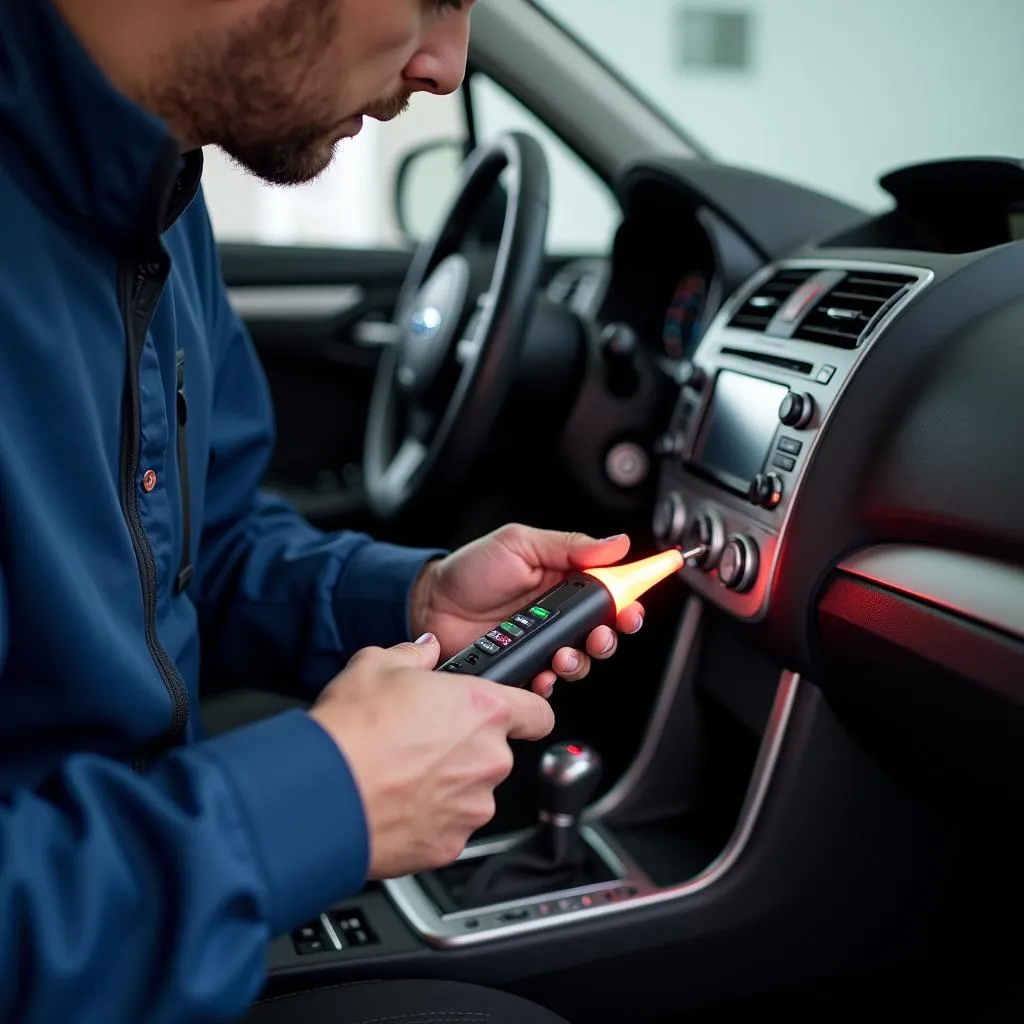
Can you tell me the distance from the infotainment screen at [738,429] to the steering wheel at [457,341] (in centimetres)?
24

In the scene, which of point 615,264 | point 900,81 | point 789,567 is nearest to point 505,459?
point 615,264

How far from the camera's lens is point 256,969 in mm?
579

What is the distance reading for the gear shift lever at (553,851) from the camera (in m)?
1.17

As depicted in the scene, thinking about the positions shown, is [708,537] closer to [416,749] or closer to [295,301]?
[416,749]

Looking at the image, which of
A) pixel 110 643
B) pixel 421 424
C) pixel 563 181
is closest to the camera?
pixel 110 643

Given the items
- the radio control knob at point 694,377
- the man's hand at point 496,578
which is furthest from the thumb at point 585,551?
the radio control knob at point 694,377

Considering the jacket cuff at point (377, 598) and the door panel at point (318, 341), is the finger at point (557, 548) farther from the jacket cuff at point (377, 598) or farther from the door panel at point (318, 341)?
the door panel at point (318, 341)

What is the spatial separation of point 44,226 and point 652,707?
0.93 m

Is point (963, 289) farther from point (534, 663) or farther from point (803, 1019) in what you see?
point (803, 1019)

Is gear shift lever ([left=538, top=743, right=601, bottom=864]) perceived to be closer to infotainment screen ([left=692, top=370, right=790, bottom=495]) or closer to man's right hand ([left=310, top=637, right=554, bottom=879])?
infotainment screen ([left=692, top=370, right=790, bottom=495])

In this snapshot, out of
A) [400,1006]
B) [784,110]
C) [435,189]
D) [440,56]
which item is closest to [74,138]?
[440,56]

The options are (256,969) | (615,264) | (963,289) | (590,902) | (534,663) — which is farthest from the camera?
(615,264)

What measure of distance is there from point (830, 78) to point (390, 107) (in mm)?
2623

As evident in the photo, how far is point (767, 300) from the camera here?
1.18 metres
